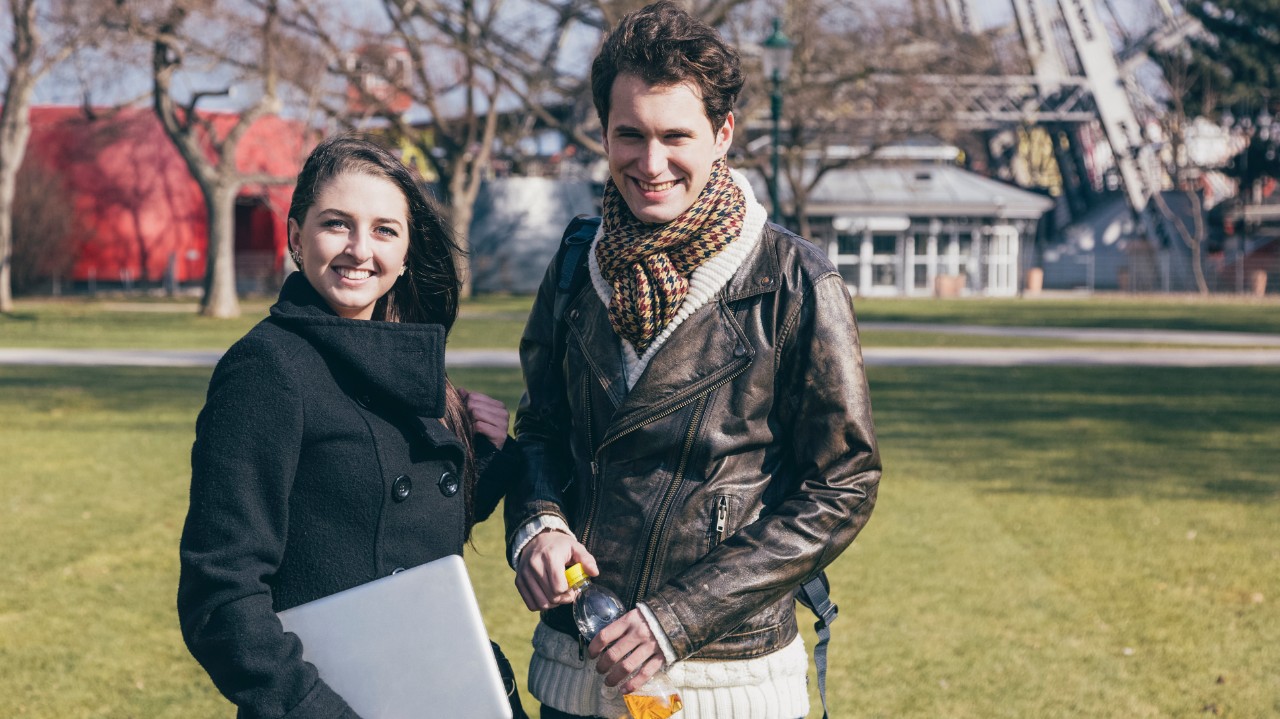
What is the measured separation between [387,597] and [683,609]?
49cm

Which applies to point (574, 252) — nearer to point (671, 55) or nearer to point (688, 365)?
point (688, 365)

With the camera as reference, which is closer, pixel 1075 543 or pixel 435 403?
pixel 435 403

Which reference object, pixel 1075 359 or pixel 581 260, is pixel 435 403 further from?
pixel 1075 359

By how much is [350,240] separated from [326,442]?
37 centimetres

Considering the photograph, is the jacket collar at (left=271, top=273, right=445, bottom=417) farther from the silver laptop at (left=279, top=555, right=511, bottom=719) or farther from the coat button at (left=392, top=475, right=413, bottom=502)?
the silver laptop at (left=279, top=555, right=511, bottom=719)

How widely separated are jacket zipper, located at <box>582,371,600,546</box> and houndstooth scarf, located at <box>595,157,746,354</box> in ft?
0.43

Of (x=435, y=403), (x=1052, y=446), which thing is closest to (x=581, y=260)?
(x=435, y=403)

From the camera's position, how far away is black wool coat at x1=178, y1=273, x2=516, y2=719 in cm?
212

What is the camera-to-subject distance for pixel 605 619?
7.73 feet

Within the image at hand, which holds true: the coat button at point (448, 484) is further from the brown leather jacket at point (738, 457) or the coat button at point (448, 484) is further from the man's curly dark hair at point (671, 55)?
the man's curly dark hair at point (671, 55)

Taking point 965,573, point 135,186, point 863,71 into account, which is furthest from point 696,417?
point 135,186

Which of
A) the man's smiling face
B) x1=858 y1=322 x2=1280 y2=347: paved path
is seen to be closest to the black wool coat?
the man's smiling face

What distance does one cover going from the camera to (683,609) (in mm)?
2271

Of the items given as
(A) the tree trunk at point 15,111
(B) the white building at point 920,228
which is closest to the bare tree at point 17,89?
(A) the tree trunk at point 15,111
